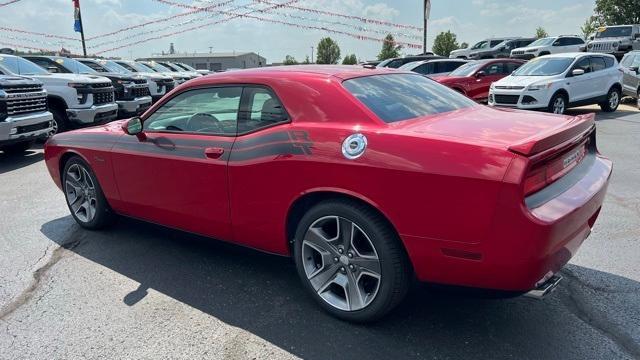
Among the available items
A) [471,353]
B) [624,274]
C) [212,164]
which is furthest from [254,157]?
[624,274]

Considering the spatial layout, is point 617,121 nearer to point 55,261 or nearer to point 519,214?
point 519,214

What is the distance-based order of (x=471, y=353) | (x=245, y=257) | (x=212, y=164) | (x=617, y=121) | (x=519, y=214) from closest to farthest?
(x=519, y=214)
(x=471, y=353)
(x=212, y=164)
(x=245, y=257)
(x=617, y=121)

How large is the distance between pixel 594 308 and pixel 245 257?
102 inches

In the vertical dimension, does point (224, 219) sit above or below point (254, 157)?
below

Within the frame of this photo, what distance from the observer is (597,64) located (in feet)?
43.1

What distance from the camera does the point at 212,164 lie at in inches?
136

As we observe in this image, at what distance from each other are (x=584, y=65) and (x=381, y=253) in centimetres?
1247

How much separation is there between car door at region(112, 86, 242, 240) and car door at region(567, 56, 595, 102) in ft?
36.6

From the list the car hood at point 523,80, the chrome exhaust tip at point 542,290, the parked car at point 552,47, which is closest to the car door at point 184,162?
the chrome exhaust tip at point 542,290

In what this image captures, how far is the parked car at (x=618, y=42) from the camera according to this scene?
24797mm

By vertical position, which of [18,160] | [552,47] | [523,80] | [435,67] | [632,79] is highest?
[552,47]

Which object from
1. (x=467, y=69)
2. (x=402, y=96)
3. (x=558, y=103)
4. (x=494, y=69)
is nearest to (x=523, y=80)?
(x=558, y=103)

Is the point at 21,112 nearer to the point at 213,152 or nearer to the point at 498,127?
the point at 213,152

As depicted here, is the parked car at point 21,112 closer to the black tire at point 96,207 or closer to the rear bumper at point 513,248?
the black tire at point 96,207
